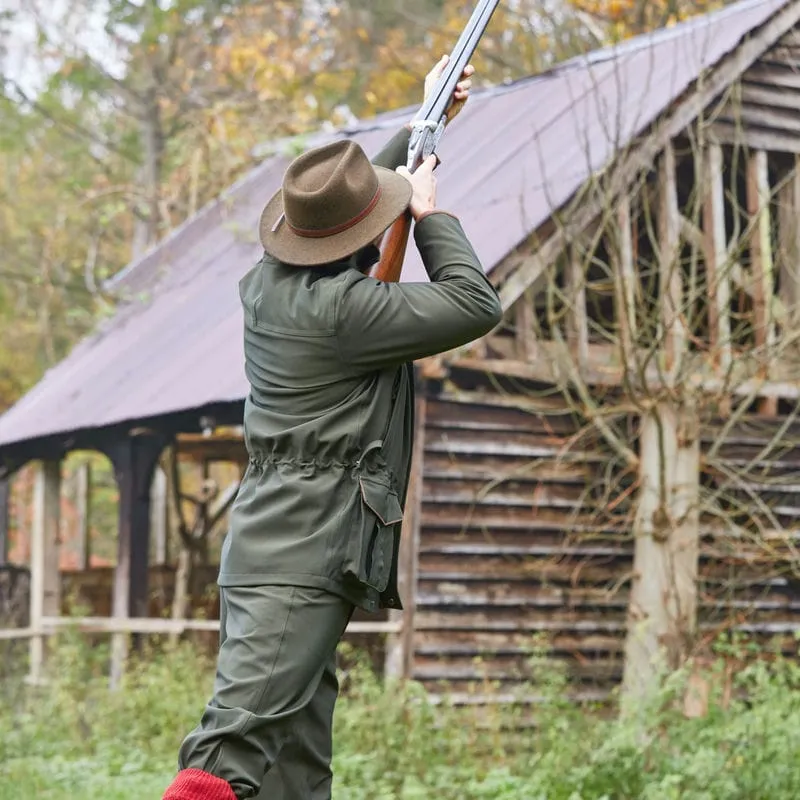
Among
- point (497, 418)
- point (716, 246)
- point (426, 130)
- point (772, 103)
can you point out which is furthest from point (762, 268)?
point (426, 130)

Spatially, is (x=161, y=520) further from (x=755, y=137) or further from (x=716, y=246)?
(x=716, y=246)

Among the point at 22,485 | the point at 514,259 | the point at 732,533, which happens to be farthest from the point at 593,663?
the point at 22,485

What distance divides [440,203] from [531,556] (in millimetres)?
2743

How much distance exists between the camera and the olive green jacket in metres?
4.61

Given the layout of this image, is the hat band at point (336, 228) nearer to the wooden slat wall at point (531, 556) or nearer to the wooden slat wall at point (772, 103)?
the wooden slat wall at point (531, 556)

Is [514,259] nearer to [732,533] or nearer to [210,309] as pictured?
[732,533]

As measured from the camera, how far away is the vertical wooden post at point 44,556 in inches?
567

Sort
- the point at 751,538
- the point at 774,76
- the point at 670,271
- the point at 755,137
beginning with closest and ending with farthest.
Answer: the point at 670,271, the point at 751,538, the point at 755,137, the point at 774,76

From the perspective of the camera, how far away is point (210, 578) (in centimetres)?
1642

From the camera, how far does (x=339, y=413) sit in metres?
4.68

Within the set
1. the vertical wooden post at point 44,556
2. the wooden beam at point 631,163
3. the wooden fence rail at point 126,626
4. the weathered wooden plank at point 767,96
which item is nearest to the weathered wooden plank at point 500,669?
the wooden fence rail at point 126,626

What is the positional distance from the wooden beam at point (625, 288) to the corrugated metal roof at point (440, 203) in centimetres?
51

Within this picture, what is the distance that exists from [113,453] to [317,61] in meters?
17.7

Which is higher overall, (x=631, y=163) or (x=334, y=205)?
(x=631, y=163)
